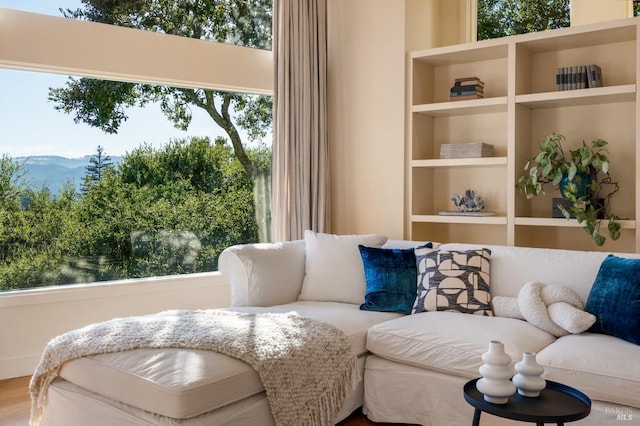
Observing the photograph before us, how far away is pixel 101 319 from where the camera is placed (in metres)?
4.15

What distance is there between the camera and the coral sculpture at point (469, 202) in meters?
4.42

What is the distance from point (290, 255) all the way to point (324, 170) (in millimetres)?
1322

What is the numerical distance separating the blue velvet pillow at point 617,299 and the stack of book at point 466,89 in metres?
1.76

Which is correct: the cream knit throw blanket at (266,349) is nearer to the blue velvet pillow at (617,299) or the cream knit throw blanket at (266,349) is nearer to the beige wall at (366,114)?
the blue velvet pillow at (617,299)

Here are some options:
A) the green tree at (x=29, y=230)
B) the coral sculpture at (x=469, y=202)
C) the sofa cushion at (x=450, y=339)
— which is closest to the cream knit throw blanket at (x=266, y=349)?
the sofa cushion at (x=450, y=339)

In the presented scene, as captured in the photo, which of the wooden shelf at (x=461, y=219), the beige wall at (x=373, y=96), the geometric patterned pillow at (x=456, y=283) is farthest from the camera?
the beige wall at (x=373, y=96)

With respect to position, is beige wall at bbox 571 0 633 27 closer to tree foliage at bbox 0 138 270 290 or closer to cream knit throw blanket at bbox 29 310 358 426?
tree foliage at bbox 0 138 270 290

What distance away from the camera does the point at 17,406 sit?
3.33 meters

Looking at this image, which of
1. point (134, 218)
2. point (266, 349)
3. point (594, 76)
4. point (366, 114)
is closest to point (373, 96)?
point (366, 114)

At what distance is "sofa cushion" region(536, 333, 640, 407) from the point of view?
2391 mm

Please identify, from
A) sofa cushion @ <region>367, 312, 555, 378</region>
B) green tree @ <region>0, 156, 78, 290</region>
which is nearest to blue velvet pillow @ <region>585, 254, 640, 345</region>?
sofa cushion @ <region>367, 312, 555, 378</region>

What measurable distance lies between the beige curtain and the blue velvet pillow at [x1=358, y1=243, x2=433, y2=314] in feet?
4.38

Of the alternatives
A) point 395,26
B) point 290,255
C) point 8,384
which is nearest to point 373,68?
point 395,26

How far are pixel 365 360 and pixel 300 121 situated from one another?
2.30 meters
